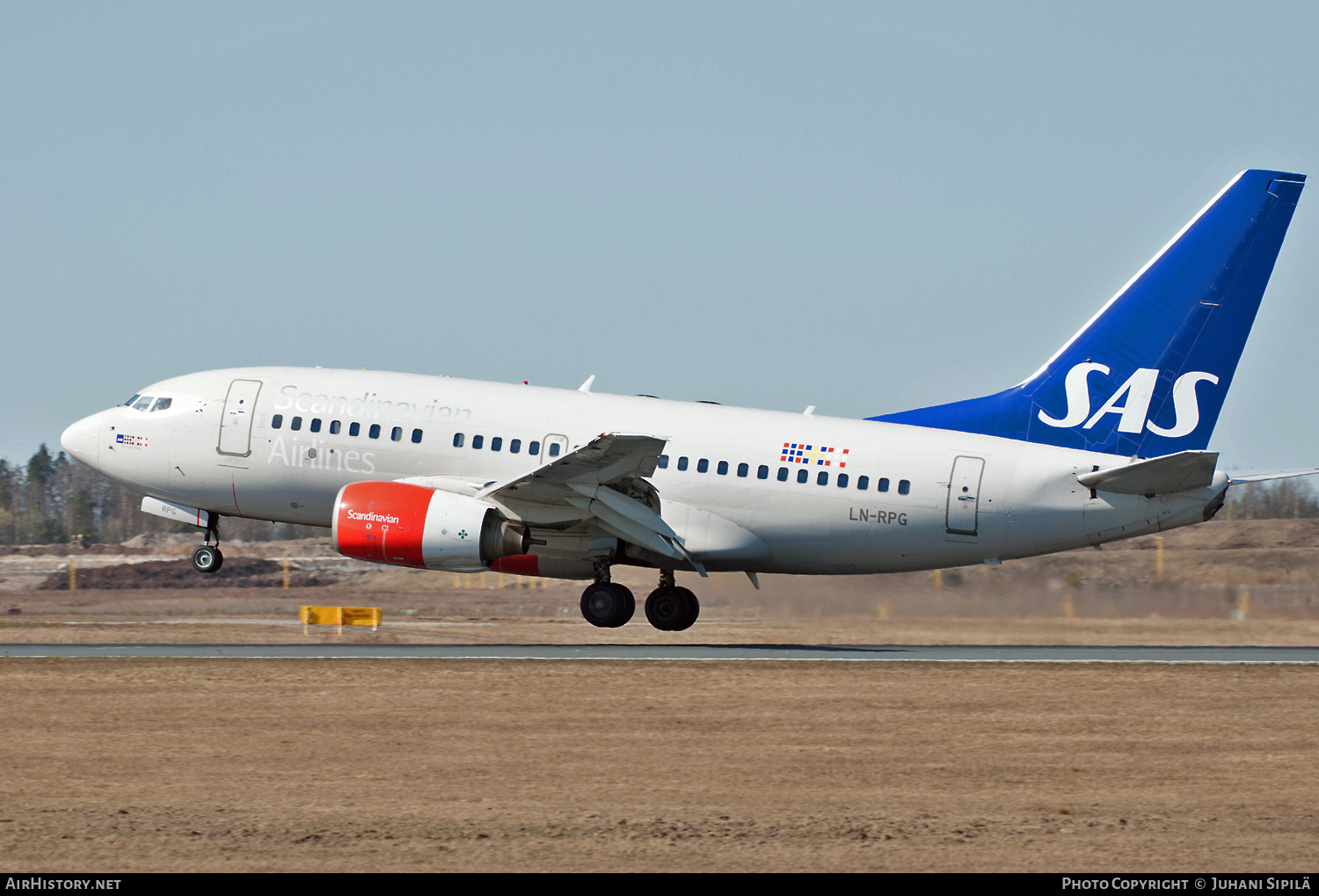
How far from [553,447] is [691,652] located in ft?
19.1

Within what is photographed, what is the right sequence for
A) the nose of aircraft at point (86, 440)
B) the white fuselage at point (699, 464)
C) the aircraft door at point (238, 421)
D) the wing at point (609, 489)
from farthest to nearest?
the nose of aircraft at point (86, 440)
the aircraft door at point (238, 421)
the white fuselage at point (699, 464)
the wing at point (609, 489)

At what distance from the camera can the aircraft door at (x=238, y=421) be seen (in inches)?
1303

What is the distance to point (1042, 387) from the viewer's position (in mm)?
31875

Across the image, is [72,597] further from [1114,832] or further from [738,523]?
[1114,832]

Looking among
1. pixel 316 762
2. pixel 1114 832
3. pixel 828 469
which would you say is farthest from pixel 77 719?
pixel 828 469

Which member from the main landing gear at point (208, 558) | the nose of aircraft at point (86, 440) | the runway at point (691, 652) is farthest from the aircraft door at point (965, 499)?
the nose of aircraft at point (86, 440)

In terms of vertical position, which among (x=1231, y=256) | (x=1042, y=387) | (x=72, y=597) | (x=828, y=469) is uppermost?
(x=1231, y=256)

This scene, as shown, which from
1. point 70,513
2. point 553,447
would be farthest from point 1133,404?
point 70,513

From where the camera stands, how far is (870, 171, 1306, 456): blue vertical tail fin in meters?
30.7

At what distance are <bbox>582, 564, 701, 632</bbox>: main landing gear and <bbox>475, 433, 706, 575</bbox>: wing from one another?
1424 millimetres

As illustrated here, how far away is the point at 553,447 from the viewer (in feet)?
105

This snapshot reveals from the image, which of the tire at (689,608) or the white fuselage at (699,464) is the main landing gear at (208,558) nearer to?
the white fuselage at (699,464)

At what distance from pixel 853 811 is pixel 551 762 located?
4.23m

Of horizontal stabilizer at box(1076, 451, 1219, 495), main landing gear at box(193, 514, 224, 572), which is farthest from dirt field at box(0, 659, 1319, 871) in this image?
main landing gear at box(193, 514, 224, 572)
